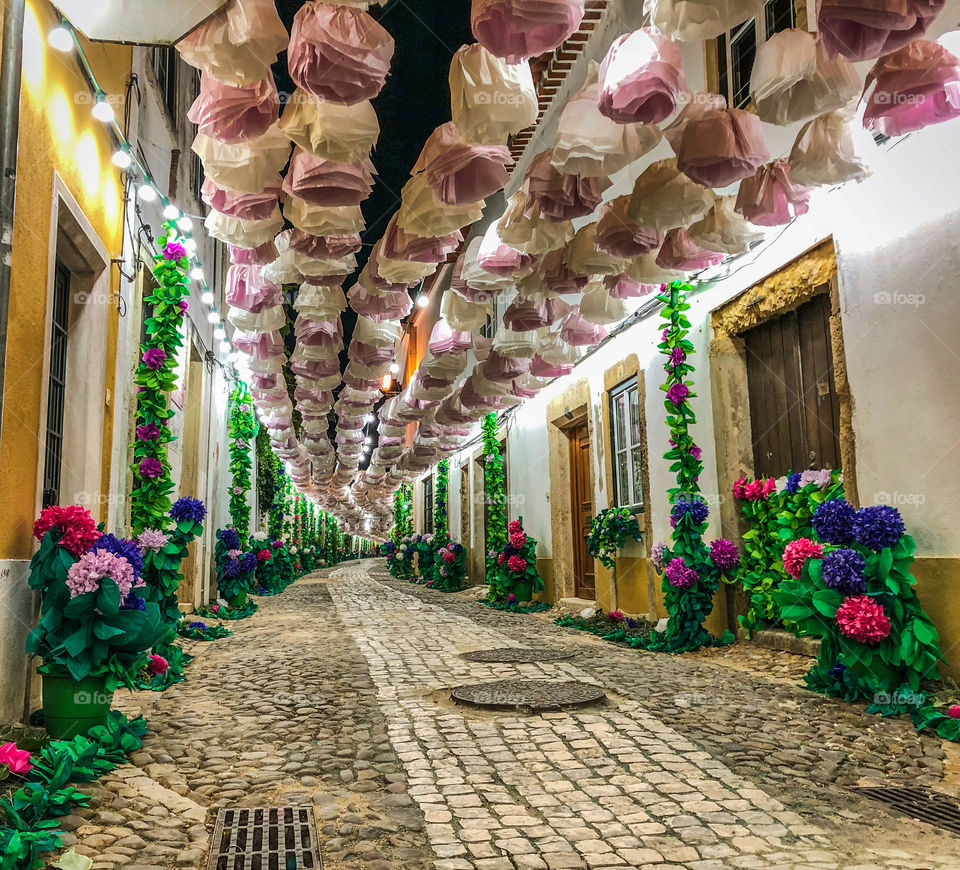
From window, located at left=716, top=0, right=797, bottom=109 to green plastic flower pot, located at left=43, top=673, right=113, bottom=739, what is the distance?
224 inches

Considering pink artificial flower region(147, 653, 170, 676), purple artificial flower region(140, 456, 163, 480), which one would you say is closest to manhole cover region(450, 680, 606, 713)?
pink artificial flower region(147, 653, 170, 676)

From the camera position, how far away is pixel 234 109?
142 inches

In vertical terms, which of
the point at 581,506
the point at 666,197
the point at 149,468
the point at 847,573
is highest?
the point at 666,197

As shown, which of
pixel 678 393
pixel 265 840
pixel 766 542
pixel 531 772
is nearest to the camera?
pixel 265 840

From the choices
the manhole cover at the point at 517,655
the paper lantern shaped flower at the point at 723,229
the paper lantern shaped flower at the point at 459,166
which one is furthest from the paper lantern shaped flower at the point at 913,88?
the manhole cover at the point at 517,655

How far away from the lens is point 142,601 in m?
3.81

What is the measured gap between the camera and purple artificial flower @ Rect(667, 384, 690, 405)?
6699mm

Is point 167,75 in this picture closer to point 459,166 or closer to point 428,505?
point 459,166

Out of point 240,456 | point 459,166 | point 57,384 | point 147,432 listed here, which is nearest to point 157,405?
point 147,432

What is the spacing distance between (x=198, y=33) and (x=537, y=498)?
32.1 ft

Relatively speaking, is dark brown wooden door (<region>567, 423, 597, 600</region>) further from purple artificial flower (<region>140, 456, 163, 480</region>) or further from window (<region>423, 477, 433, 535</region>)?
window (<region>423, 477, 433, 535</region>)

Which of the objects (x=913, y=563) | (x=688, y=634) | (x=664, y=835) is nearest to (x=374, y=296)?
(x=688, y=634)

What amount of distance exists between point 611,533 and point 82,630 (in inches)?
234

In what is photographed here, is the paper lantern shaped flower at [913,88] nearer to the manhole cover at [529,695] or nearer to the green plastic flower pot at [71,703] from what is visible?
the manhole cover at [529,695]
